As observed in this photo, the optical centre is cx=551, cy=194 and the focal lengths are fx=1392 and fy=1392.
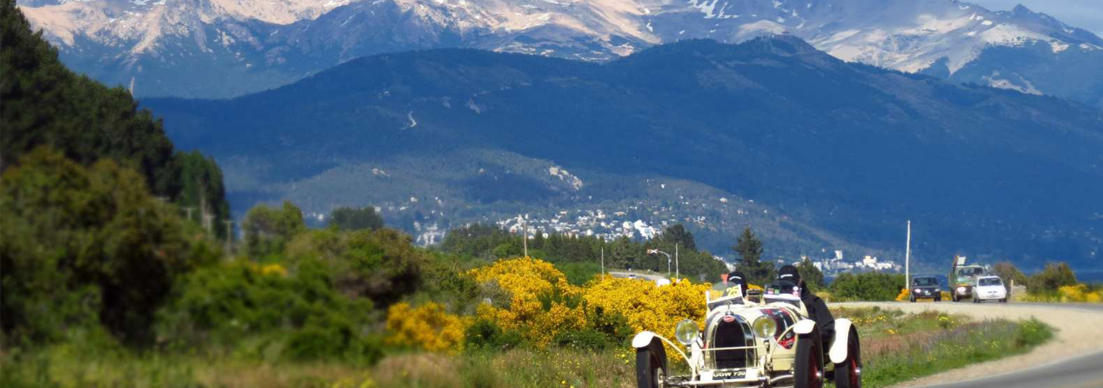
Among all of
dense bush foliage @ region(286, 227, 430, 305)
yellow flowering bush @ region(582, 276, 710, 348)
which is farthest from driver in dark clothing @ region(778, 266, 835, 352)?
yellow flowering bush @ region(582, 276, 710, 348)

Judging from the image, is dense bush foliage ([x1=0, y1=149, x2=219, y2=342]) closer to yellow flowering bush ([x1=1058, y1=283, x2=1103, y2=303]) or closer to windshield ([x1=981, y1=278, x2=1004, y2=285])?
windshield ([x1=981, y1=278, x2=1004, y2=285])

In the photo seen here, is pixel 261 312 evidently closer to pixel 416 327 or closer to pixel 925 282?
pixel 416 327

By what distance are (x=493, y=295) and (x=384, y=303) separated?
26.5 meters

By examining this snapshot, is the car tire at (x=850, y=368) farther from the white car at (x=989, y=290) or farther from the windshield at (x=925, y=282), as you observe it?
the windshield at (x=925, y=282)

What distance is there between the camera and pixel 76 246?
6.98 m

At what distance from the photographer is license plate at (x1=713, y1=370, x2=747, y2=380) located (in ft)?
51.0

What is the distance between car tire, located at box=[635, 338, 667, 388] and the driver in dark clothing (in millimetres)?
1906

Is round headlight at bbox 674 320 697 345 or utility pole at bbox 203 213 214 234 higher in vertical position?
utility pole at bbox 203 213 214 234

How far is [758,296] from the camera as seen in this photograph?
17.4m

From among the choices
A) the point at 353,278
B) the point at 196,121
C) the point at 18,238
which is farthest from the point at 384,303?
the point at 196,121

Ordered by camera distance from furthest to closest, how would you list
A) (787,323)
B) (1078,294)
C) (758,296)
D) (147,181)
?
1. (1078,294)
2. (758,296)
3. (787,323)
4. (147,181)

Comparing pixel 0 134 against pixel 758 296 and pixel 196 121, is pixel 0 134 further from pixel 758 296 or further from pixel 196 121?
pixel 758 296

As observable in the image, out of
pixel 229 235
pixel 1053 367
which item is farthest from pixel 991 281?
pixel 229 235

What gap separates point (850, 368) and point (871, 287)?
274 feet
